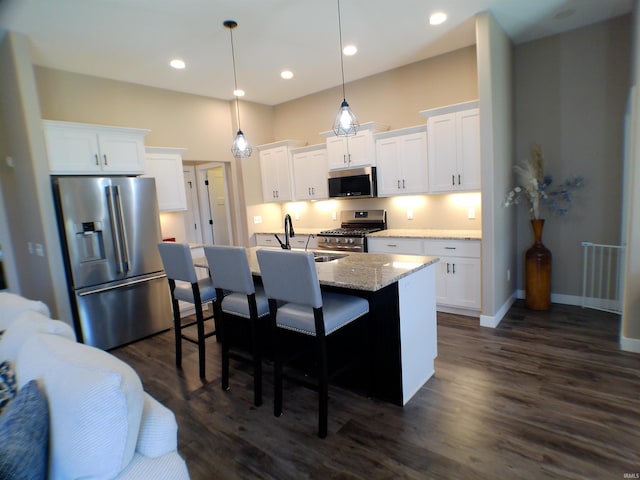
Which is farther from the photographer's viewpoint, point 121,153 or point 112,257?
point 121,153

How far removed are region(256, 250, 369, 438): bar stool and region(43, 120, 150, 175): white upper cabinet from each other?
2635 millimetres

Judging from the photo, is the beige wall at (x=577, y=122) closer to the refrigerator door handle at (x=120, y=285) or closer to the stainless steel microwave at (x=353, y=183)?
the stainless steel microwave at (x=353, y=183)

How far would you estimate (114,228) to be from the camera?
12.1ft

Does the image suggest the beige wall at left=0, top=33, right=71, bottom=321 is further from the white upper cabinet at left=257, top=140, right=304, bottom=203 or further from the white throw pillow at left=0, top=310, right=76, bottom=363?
the white upper cabinet at left=257, top=140, right=304, bottom=203

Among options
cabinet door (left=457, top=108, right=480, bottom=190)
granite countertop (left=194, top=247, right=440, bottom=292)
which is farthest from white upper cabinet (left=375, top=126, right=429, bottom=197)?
granite countertop (left=194, top=247, right=440, bottom=292)

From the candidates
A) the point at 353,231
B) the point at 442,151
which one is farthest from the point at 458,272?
the point at 353,231

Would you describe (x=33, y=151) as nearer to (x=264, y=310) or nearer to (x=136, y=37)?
(x=136, y=37)

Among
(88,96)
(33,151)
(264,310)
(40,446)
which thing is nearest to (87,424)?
(40,446)

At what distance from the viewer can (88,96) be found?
409 cm

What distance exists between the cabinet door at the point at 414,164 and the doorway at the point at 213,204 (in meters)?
3.10

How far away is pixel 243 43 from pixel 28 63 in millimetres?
1979

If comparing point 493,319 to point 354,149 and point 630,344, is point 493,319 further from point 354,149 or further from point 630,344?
point 354,149

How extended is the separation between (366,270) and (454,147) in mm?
2285

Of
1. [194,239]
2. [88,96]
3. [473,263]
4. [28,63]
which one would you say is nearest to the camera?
[28,63]
